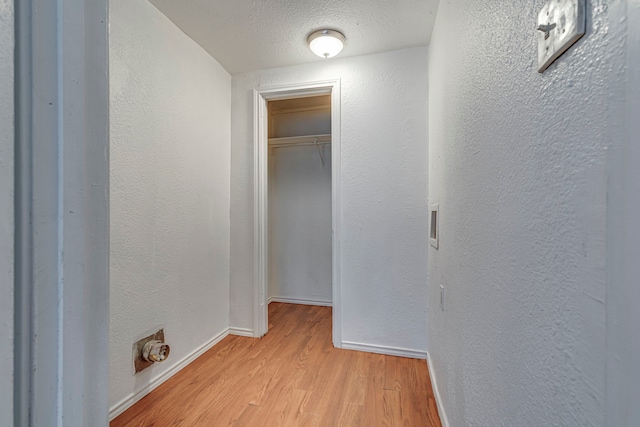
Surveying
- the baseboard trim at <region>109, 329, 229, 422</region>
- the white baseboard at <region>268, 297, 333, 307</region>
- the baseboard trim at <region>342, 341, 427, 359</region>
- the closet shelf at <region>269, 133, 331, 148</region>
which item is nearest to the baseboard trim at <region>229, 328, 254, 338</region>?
the baseboard trim at <region>109, 329, 229, 422</region>

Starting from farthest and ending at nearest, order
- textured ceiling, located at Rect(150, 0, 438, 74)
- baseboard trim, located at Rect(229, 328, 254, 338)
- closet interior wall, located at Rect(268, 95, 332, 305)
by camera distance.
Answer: closet interior wall, located at Rect(268, 95, 332, 305), baseboard trim, located at Rect(229, 328, 254, 338), textured ceiling, located at Rect(150, 0, 438, 74)

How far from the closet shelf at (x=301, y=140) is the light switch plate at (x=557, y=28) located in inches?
105

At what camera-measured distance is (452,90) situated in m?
1.26

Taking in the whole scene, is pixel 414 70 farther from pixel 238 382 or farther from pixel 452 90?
pixel 238 382

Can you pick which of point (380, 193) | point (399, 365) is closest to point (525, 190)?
point (380, 193)

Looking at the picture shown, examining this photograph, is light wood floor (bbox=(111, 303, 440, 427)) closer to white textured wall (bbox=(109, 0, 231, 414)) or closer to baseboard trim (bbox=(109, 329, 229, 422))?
baseboard trim (bbox=(109, 329, 229, 422))

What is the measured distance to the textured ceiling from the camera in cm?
165

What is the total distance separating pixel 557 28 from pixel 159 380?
2331 millimetres

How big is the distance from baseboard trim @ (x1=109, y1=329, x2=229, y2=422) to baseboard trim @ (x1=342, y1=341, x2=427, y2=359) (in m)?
1.07

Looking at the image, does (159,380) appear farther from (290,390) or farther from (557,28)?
(557,28)

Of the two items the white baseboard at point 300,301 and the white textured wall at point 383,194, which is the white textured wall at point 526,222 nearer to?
the white textured wall at point 383,194

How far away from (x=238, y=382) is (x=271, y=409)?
13.7 inches

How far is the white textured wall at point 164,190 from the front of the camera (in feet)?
4.86

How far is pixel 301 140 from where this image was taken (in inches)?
128
